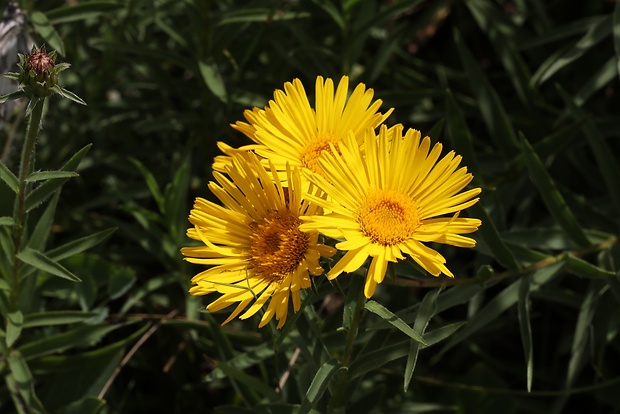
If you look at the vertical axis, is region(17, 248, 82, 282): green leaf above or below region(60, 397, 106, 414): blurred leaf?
above

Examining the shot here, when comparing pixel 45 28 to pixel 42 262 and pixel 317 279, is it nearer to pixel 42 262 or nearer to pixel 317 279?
pixel 42 262

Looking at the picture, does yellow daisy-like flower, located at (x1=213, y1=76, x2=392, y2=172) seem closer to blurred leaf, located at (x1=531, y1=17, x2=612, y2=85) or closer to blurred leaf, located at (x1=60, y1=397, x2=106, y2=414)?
blurred leaf, located at (x1=60, y1=397, x2=106, y2=414)

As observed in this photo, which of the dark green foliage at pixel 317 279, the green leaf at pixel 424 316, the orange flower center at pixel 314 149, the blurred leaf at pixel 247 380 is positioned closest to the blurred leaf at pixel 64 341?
the dark green foliage at pixel 317 279

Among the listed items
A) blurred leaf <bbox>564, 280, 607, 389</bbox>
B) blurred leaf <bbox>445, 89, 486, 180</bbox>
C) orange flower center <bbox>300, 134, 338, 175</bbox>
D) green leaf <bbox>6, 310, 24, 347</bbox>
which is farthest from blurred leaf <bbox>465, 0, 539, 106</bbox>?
green leaf <bbox>6, 310, 24, 347</bbox>

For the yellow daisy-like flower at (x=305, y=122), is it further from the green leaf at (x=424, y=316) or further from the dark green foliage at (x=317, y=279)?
the green leaf at (x=424, y=316)

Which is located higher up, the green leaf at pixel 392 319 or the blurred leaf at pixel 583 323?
the blurred leaf at pixel 583 323

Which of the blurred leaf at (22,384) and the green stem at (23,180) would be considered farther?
the blurred leaf at (22,384)
